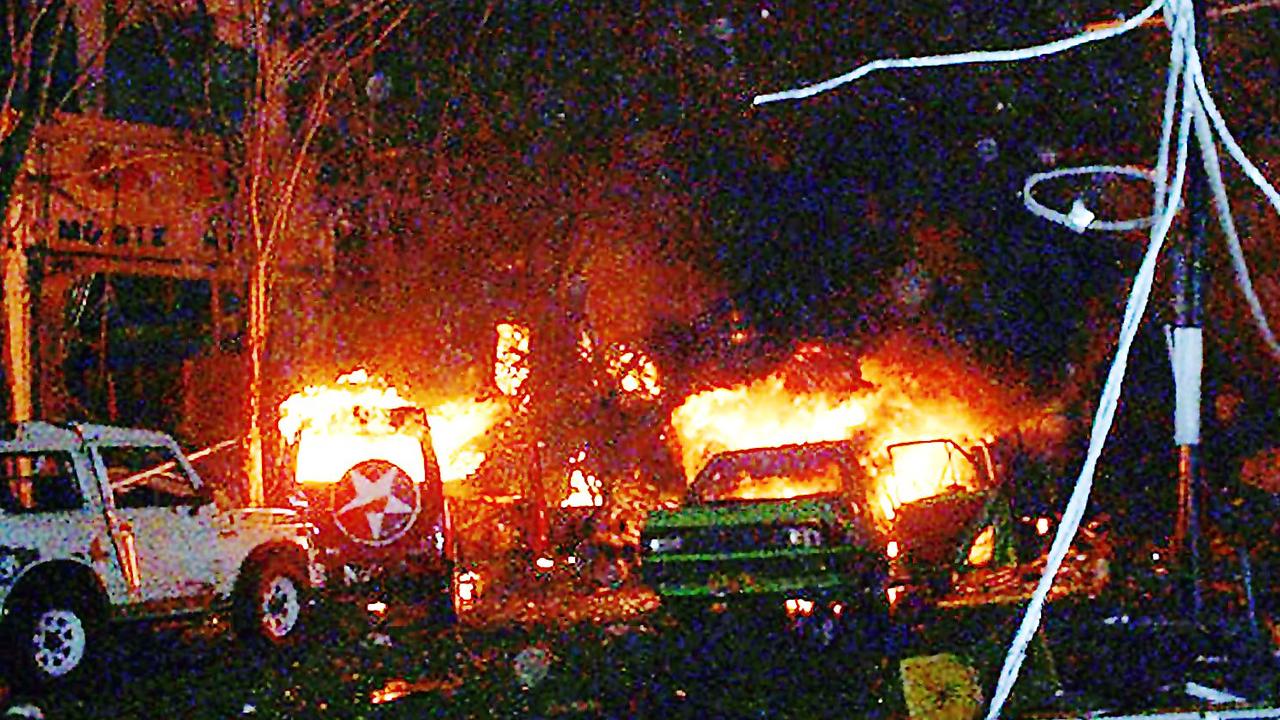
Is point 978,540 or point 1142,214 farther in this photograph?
point 1142,214

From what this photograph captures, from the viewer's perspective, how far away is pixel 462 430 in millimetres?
23656

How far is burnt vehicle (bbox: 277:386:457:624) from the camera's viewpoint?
15.4m

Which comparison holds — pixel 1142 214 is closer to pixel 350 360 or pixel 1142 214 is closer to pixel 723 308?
pixel 723 308

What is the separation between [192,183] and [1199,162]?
14251 millimetres

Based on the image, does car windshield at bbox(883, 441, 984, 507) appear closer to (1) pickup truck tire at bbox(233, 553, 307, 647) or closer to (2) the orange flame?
(2) the orange flame

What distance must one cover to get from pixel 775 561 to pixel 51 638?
19.5ft

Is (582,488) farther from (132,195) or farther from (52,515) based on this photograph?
(52,515)

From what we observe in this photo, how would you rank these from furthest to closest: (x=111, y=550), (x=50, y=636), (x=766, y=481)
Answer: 1. (x=766, y=481)
2. (x=111, y=550)
3. (x=50, y=636)

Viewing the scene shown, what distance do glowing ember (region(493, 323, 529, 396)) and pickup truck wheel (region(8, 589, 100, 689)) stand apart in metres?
12.0

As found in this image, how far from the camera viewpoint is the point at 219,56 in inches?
857

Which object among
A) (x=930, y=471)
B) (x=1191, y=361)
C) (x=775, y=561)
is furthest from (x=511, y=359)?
(x=1191, y=361)

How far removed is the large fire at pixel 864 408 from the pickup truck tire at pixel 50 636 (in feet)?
34.7

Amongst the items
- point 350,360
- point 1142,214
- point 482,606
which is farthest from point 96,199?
point 1142,214

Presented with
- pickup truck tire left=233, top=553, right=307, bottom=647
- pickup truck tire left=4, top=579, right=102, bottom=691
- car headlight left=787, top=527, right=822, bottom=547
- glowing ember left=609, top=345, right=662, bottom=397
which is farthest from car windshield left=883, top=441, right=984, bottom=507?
pickup truck tire left=4, top=579, right=102, bottom=691
